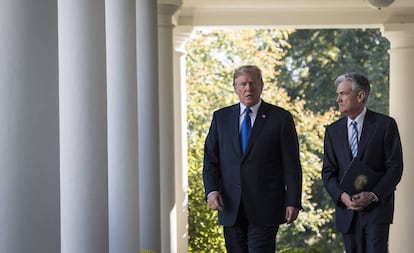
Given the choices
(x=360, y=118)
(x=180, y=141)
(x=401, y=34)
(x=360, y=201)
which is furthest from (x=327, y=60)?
(x=360, y=201)

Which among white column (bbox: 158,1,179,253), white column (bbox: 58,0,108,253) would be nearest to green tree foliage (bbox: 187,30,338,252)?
white column (bbox: 158,1,179,253)

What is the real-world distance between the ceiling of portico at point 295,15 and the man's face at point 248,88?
5.24 metres

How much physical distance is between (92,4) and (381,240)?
176 inches

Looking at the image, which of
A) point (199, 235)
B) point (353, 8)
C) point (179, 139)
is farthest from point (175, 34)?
point (199, 235)

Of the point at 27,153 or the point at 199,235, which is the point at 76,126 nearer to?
the point at 27,153

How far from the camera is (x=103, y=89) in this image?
15.6 ft

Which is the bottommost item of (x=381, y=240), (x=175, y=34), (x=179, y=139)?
(x=381, y=240)

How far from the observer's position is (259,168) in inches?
A: 330

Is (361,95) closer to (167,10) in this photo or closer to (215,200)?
(215,200)

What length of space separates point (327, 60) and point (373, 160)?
2349 centimetres

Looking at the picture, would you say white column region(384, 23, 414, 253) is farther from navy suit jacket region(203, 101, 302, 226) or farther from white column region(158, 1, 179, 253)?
navy suit jacket region(203, 101, 302, 226)

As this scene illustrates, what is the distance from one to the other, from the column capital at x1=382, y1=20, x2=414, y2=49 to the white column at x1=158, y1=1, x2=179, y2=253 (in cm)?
403

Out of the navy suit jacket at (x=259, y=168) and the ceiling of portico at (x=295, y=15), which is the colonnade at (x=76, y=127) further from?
the ceiling of portico at (x=295, y=15)

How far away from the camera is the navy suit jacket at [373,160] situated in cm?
823
